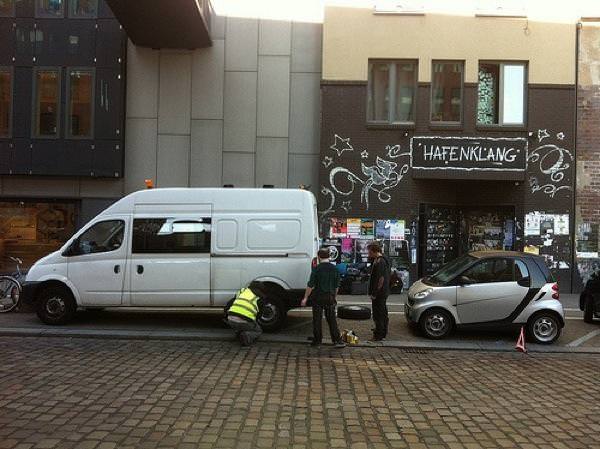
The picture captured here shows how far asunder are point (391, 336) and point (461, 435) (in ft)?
15.7

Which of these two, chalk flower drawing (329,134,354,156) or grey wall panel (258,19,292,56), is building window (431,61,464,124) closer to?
chalk flower drawing (329,134,354,156)

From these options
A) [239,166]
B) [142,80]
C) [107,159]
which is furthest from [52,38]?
[239,166]

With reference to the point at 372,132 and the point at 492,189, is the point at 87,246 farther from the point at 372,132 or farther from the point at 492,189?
the point at 492,189

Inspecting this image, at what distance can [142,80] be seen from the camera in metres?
16.8

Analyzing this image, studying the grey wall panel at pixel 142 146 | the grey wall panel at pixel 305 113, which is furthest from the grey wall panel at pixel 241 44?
the grey wall panel at pixel 142 146

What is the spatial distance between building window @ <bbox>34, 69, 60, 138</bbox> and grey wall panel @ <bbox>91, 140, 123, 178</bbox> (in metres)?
1.34

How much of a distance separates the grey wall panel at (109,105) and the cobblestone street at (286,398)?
872 centimetres

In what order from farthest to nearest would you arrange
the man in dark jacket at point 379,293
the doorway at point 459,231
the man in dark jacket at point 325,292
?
the doorway at point 459,231 → the man in dark jacket at point 379,293 → the man in dark jacket at point 325,292

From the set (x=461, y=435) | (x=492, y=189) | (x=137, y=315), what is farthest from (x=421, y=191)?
(x=461, y=435)

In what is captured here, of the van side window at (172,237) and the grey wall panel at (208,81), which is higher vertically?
the grey wall panel at (208,81)

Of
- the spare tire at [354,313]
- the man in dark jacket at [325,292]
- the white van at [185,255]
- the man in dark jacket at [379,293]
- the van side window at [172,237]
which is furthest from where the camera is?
the van side window at [172,237]

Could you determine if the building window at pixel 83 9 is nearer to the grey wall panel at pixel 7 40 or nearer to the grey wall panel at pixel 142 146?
the grey wall panel at pixel 7 40

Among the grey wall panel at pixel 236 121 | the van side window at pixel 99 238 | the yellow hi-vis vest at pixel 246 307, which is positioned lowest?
the yellow hi-vis vest at pixel 246 307

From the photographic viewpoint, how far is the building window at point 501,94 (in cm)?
1630
